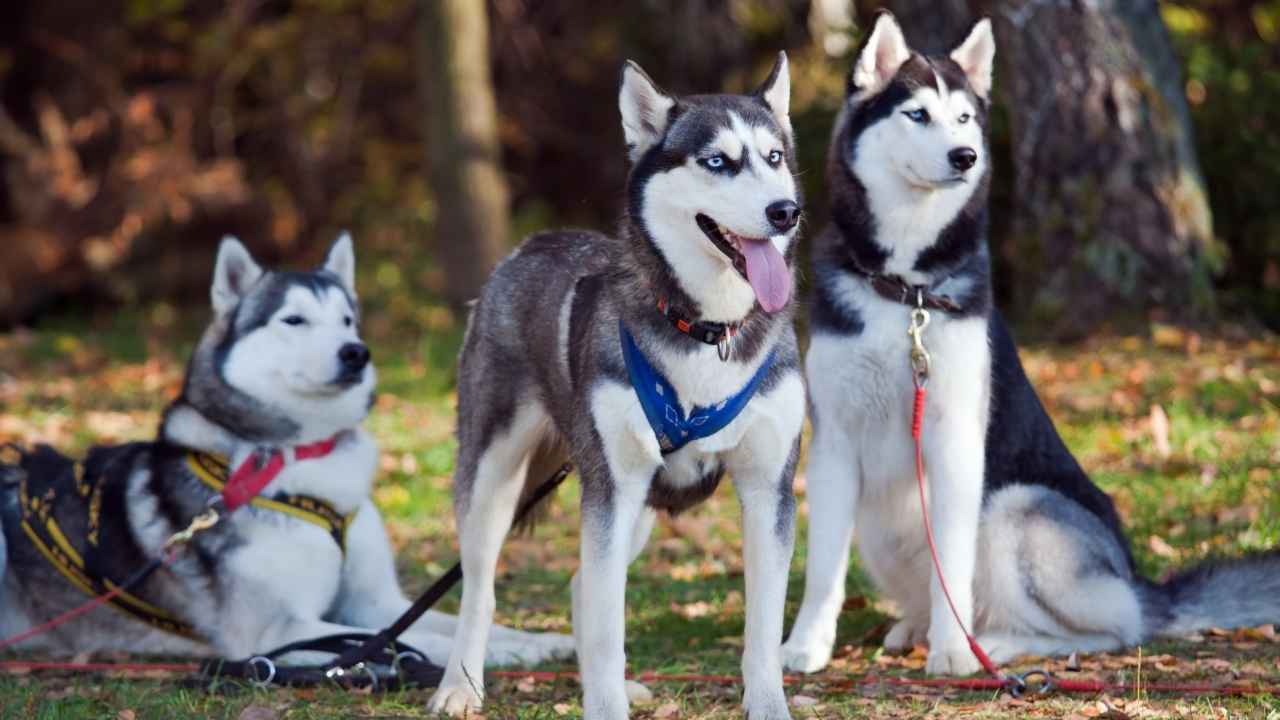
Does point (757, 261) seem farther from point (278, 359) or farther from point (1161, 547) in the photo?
point (1161, 547)

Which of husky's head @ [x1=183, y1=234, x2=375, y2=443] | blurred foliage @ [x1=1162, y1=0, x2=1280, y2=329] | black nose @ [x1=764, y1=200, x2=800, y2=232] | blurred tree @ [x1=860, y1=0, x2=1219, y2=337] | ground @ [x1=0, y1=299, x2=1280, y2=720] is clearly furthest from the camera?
blurred foliage @ [x1=1162, y1=0, x2=1280, y2=329]

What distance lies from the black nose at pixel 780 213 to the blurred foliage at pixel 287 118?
9.59 meters

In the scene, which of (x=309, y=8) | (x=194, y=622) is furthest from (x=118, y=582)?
(x=309, y=8)

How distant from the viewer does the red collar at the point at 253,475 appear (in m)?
5.53

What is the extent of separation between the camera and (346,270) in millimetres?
6227

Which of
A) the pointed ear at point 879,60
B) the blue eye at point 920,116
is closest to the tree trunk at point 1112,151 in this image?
the pointed ear at point 879,60

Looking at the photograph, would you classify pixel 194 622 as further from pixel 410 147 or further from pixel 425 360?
pixel 410 147

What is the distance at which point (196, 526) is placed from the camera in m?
5.43

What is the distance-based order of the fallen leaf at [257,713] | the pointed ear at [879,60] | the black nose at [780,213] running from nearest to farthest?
the black nose at [780,213]
the fallen leaf at [257,713]
the pointed ear at [879,60]

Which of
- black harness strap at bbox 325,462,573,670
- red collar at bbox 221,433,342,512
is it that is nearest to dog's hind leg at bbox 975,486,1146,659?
black harness strap at bbox 325,462,573,670

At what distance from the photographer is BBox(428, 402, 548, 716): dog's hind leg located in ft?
15.2

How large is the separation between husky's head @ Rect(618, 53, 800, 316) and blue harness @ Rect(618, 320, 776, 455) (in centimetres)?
22

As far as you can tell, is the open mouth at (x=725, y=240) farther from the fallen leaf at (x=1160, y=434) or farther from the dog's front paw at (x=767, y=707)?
the fallen leaf at (x=1160, y=434)

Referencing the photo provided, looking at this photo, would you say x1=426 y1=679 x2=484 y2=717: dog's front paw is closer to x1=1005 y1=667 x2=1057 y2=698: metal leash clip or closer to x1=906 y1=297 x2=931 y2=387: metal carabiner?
x1=1005 y1=667 x2=1057 y2=698: metal leash clip
